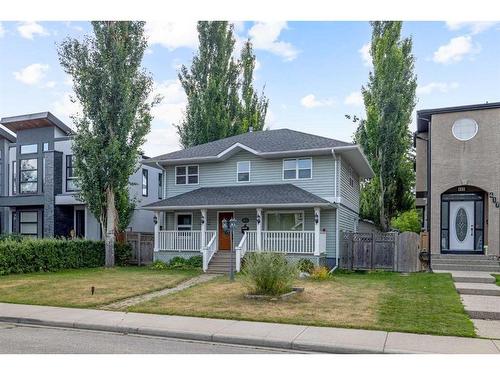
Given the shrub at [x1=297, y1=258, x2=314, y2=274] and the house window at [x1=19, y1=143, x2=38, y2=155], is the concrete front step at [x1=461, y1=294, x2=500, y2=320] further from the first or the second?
the house window at [x1=19, y1=143, x2=38, y2=155]

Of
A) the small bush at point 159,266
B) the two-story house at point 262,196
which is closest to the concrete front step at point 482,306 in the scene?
the two-story house at point 262,196

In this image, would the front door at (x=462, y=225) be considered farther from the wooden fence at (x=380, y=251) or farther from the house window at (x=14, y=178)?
the house window at (x=14, y=178)

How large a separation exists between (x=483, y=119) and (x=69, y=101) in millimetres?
17370

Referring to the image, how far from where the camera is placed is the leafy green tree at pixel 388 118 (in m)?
23.6

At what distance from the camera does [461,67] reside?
15797 millimetres

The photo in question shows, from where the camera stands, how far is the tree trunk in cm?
1998

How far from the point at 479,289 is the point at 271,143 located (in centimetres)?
1114

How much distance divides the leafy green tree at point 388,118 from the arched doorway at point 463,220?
6437mm

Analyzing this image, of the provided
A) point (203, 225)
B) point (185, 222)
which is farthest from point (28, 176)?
point (203, 225)

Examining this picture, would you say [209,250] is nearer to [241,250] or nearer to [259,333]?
[241,250]

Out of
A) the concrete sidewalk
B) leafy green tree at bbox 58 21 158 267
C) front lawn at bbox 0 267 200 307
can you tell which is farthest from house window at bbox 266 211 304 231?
the concrete sidewalk

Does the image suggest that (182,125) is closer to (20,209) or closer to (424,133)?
(20,209)

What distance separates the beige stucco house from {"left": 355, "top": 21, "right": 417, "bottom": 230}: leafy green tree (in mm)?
5709

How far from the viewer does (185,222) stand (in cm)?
2114
